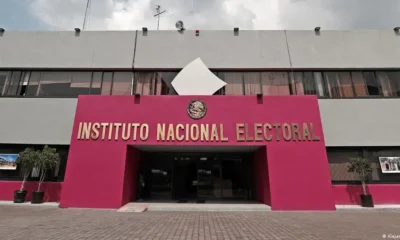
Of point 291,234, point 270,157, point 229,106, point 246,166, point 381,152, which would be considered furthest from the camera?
point 246,166

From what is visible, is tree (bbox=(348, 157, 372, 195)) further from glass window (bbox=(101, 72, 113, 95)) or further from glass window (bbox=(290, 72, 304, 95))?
glass window (bbox=(101, 72, 113, 95))

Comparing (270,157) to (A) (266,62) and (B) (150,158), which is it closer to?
(A) (266,62)

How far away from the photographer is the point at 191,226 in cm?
684

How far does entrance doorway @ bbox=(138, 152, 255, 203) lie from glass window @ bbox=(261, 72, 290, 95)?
13.5ft

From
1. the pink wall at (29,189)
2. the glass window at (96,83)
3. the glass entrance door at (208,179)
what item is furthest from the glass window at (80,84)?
the glass entrance door at (208,179)

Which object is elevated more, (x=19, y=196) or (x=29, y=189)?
(x=29, y=189)

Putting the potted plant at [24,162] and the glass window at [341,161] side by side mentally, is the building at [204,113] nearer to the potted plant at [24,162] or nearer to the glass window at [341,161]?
the glass window at [341,161]

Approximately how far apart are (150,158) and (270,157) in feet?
23.7

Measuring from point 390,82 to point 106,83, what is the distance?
1739 cm

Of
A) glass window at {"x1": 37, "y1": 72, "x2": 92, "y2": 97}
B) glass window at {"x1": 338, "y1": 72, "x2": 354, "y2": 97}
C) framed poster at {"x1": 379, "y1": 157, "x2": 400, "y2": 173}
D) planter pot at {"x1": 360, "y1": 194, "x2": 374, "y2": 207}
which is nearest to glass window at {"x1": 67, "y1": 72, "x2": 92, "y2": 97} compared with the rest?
glass window at {"x1": 37, "y1": 72, "x2": 92, "y2": 97}

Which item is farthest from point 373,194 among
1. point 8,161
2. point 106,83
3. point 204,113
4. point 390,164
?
point 8,161

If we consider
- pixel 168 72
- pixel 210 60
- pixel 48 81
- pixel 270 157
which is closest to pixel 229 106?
pixel 270 157

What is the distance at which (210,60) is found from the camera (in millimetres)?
13727

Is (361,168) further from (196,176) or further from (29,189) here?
(29,189)
